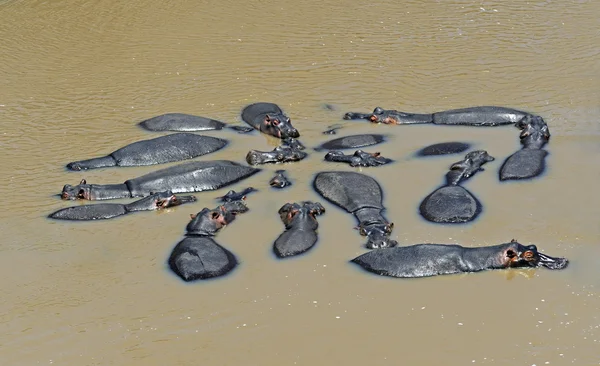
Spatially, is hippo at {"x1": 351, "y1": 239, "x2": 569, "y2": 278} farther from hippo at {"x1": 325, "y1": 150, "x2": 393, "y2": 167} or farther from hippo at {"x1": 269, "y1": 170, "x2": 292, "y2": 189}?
hippo at {"x1": 325, "y1": 150, "x2": 393, "y2": 167}

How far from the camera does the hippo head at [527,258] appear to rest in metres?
8.84

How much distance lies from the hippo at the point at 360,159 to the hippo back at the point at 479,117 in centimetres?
146

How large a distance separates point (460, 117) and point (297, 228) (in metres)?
3.80

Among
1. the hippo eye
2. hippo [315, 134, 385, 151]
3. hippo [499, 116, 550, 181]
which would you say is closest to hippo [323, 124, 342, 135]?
hippo [315, 134, 385, 151]

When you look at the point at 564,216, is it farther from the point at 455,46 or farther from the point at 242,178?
the point at 455,46

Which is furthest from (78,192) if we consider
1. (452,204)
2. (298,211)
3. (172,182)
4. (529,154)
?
(529,154)

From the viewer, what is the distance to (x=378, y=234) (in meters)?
Result: 9.39

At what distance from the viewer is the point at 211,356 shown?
306 inches

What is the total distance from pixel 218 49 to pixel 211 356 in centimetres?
868

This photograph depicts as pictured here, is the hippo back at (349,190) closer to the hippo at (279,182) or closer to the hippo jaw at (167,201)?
the hippo at (279,182)

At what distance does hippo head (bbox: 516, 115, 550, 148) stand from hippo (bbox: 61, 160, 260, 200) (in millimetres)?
3386

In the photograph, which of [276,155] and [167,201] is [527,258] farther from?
[167,201]

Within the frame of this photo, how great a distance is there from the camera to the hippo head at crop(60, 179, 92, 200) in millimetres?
10656

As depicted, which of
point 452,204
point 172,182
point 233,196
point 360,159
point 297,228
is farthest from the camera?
point 360,159
